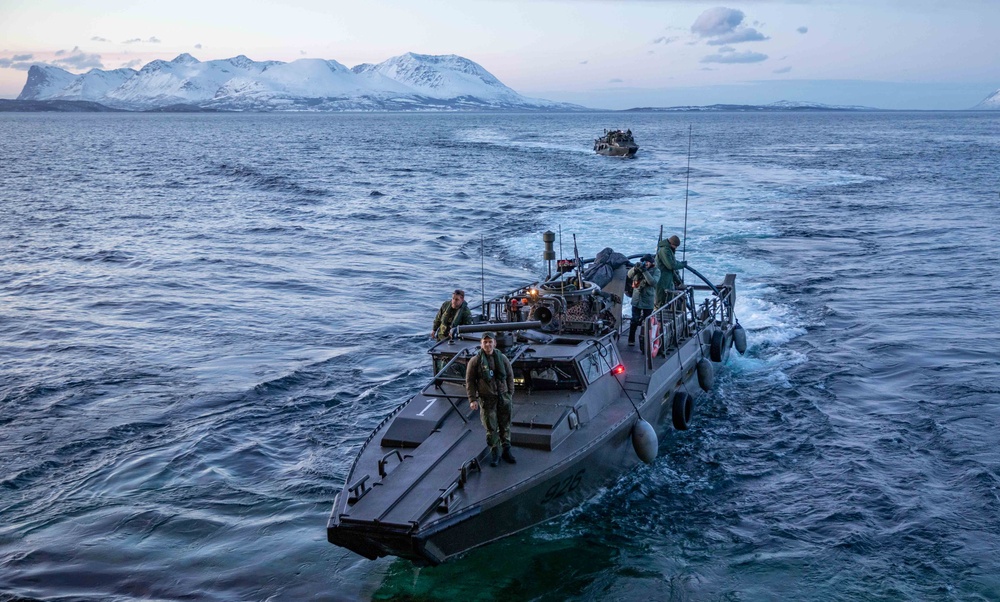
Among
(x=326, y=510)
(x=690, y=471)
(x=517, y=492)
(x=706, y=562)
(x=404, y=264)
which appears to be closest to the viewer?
(x=517, y=492)

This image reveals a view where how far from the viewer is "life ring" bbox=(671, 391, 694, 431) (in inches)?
591

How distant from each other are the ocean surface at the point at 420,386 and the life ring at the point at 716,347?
0.78 m

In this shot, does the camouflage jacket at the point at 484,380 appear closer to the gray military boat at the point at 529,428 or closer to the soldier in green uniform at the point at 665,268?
the gray military boat at the point at 529,428

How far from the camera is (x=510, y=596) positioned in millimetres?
10891

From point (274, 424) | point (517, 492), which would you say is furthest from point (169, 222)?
point (517, 492)

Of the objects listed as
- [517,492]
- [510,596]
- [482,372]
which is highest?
[482,372]

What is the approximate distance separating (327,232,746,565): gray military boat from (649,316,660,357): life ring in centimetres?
3

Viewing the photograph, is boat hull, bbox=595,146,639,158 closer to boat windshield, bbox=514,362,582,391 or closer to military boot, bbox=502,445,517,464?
boat windshield, bbox=514,362,582,391

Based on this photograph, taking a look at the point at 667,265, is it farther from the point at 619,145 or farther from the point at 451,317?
the point at 619,145

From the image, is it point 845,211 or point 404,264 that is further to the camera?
point 845,211

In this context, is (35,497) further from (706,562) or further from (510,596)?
(706,562)

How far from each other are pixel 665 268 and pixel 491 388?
24.5ft

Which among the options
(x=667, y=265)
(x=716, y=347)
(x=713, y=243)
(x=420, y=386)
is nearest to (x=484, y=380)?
(x=667, y=265)

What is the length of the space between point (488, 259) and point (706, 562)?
20585 millimetres
